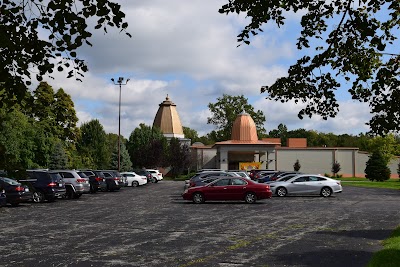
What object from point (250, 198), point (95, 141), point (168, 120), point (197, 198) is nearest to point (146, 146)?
point (95, 141)

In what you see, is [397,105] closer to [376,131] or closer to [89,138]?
[376,131]

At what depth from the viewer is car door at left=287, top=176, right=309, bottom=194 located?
108 ft

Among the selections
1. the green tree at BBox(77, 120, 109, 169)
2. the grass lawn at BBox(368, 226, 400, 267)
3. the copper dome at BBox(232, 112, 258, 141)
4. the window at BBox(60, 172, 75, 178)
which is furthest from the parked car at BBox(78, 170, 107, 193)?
the copper dome at BBox(232, 112, 258, 141)

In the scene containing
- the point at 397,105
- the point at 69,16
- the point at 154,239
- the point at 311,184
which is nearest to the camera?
the point at 69,16

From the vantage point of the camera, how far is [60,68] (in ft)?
16.5

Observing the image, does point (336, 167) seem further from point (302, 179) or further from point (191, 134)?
point (191, 134)

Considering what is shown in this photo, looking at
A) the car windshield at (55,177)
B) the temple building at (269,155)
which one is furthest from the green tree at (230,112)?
the car windshield at (55,177)

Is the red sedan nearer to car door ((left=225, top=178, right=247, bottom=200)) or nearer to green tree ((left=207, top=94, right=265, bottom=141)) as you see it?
car door ((left=225, top=178, right=247, bottom=200))

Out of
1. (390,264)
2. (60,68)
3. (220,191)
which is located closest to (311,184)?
(220,191)

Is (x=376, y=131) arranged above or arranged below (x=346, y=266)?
above

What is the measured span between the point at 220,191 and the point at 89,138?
52.6m

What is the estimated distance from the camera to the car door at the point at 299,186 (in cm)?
3297

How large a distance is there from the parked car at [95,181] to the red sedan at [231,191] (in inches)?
492

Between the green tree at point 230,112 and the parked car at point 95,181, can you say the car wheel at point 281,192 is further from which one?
the green tree at point 230,112
